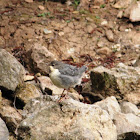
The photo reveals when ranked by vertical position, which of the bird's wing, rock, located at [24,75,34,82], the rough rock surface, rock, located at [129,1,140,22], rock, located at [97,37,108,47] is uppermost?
rock, located at [129,1,140,22]

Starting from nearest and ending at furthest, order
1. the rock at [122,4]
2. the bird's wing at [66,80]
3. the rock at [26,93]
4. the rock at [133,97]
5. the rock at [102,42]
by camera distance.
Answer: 1. the bird's wing at [66,80]
2. the rock at [26,93]
3. the rock at [133,97]
4. the rock at [102,42]
5. the rock at [122,4]

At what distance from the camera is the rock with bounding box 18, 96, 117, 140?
408 cm

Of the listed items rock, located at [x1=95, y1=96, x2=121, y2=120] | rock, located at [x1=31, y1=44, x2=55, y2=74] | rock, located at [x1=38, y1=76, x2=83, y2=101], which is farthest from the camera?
rock, located at [x1=31, y1=44, x2=55, y2=74]

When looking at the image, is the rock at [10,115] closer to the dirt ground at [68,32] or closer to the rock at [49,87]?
the rock at [49,87]

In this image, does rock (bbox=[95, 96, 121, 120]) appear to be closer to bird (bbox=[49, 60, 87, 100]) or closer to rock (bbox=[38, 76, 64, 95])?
bird (bbox=[49, 60, 87, 100])

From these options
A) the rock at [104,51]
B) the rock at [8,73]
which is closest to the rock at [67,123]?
the rock at [8,73]

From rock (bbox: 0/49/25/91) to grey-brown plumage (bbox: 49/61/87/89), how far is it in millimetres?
852

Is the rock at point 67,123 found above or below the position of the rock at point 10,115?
above

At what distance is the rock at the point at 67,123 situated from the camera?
4.08m

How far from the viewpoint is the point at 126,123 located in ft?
16.8

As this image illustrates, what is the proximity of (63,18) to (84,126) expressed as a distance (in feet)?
18.1

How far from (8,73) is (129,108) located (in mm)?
2644

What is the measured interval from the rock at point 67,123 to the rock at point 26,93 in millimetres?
942

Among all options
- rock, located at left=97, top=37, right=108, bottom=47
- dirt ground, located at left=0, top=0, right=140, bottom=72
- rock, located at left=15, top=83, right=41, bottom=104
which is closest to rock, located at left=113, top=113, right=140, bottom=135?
rock, located at left=15, top=83, right=41, bottom=104
